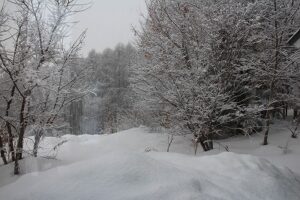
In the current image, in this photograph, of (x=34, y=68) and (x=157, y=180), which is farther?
(x=34, y=68)

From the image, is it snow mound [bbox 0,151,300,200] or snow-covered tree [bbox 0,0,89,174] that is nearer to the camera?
snow mound [bbox 0,151,300,200]

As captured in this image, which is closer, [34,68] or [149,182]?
[149,182]

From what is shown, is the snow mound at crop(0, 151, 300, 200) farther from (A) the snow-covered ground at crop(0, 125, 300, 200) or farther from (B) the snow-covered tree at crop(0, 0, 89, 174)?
(B) the snow-covered tree at crop(0, 0, 89, 174)

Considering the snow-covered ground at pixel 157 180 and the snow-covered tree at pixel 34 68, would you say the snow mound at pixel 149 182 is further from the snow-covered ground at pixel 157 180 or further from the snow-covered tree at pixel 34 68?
the snow-covered tree at pixel 34 68

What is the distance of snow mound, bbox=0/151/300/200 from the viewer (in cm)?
381

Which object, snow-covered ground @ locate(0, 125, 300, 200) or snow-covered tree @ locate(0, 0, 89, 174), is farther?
snow-covered tree @ locate(0, 0, 89, 174)

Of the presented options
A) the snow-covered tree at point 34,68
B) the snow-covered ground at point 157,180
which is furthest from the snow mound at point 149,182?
the snow-covered tree at point 34,68

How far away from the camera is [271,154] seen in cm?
888

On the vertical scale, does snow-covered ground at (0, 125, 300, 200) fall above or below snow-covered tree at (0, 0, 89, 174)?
below

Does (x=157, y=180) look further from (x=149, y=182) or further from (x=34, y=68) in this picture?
(x=34, y=68)

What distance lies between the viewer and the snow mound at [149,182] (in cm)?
381

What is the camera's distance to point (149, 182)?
4.03 meters

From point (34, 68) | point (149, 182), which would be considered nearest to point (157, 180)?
point (149, 182)

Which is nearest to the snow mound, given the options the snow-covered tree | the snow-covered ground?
the snow-covered ground
